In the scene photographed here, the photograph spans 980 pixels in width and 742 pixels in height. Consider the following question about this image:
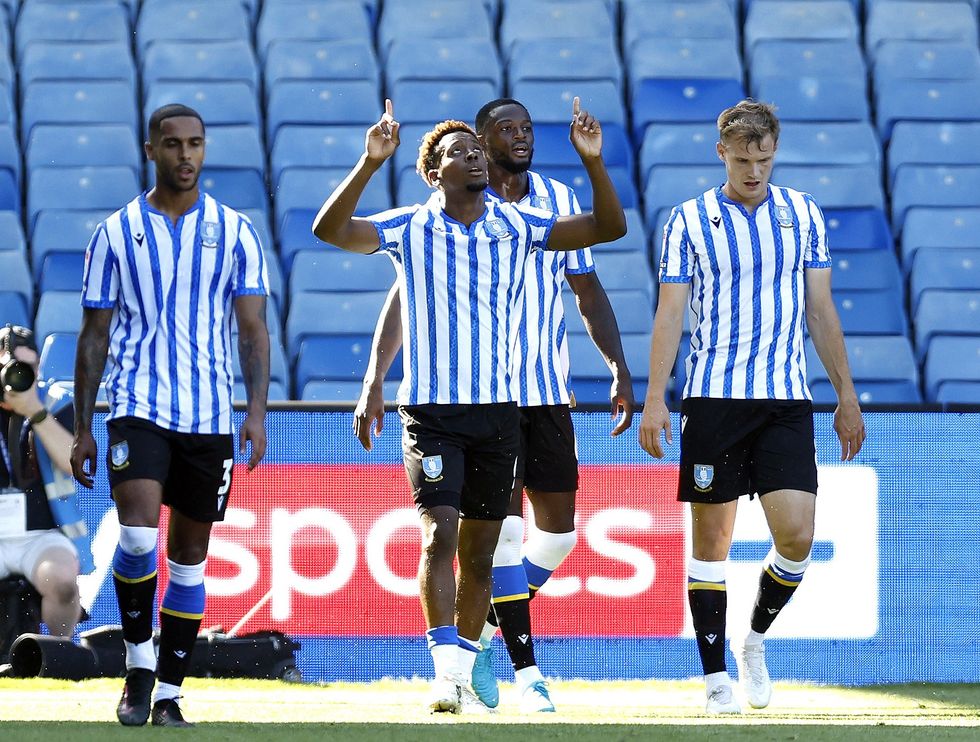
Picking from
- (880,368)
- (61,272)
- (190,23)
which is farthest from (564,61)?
(61,272)

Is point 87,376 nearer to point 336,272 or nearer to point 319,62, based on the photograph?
point 336,272

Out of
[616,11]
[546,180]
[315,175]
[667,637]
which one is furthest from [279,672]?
[616,11]

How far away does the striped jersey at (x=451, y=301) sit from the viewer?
4.97 metres

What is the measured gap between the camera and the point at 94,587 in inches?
270

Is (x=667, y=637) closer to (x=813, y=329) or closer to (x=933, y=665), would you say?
(x=933, y=665)

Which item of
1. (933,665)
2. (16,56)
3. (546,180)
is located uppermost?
(16,56)

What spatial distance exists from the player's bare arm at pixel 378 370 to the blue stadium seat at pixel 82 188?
422 centimetres

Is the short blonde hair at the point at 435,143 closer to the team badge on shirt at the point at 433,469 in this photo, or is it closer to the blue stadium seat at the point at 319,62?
the team badge on shirt at the point at 433,469

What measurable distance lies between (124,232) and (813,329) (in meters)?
2.26

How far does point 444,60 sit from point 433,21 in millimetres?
522

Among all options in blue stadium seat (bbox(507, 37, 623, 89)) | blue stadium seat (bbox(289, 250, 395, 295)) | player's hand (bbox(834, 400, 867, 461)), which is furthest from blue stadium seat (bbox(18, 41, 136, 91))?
player's hand (bbox(834, 400, 867, 461))

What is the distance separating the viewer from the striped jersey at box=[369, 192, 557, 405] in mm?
4973

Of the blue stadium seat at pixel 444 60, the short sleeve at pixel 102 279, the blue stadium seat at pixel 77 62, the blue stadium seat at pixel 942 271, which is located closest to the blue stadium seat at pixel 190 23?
the blue stadium seat at pixel 77 62

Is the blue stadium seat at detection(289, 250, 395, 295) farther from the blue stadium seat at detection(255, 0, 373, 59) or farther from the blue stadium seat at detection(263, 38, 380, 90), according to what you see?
the blue stadium seat at detection(255, 0, 373, 59)
